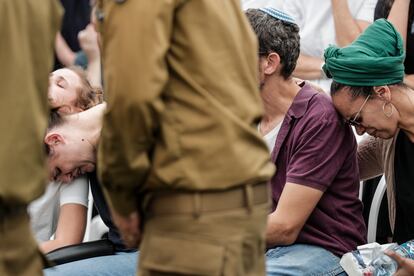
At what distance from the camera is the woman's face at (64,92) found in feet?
16.2

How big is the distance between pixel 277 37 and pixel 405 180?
32.7 inches

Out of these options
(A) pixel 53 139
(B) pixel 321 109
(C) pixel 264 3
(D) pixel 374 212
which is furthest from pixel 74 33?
(B) pixel 321 109

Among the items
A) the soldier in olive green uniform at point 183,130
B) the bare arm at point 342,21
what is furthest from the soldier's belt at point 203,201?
the bare arm at point 342,21

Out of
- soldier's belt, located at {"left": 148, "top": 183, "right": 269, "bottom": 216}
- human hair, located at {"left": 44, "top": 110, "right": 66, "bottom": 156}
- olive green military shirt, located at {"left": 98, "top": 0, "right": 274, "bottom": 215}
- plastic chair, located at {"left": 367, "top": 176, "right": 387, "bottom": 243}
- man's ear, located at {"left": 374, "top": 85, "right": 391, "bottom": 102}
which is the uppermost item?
olive green military shirt, located at {"left": 98, "top": 0, "right": 274, "bottom": 215}

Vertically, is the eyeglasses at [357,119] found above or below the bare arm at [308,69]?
above

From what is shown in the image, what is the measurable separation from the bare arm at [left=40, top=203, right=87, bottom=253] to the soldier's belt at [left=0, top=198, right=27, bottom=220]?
1.91 m

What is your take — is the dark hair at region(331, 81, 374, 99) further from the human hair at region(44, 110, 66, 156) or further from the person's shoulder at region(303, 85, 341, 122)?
the human hair at region(44, 110, 66, 156)

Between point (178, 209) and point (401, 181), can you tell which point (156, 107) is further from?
point (401, 181)

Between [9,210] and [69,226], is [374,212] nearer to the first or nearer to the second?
[69,226]

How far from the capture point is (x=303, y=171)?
14.2ft

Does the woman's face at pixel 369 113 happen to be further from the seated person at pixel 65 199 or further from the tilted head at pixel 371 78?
the seated person at pixel 65 199

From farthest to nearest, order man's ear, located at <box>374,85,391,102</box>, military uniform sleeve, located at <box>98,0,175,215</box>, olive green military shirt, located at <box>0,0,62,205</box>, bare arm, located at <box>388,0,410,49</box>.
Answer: bare arm, located at <box>388,0,410,49</box>
man's ear, located at <box>374,85,391,102</box>
military uniform sleeve, located at <box>98,0,175,215</box>
olive green military shirt, located at <box>0,0,62,205</box>

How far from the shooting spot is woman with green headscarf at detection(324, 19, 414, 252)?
14.4ft

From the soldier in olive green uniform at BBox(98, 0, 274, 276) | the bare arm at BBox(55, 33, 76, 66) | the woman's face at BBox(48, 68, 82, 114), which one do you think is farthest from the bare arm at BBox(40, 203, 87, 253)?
the bare arm at BBox(55, 33, 76, 66)
